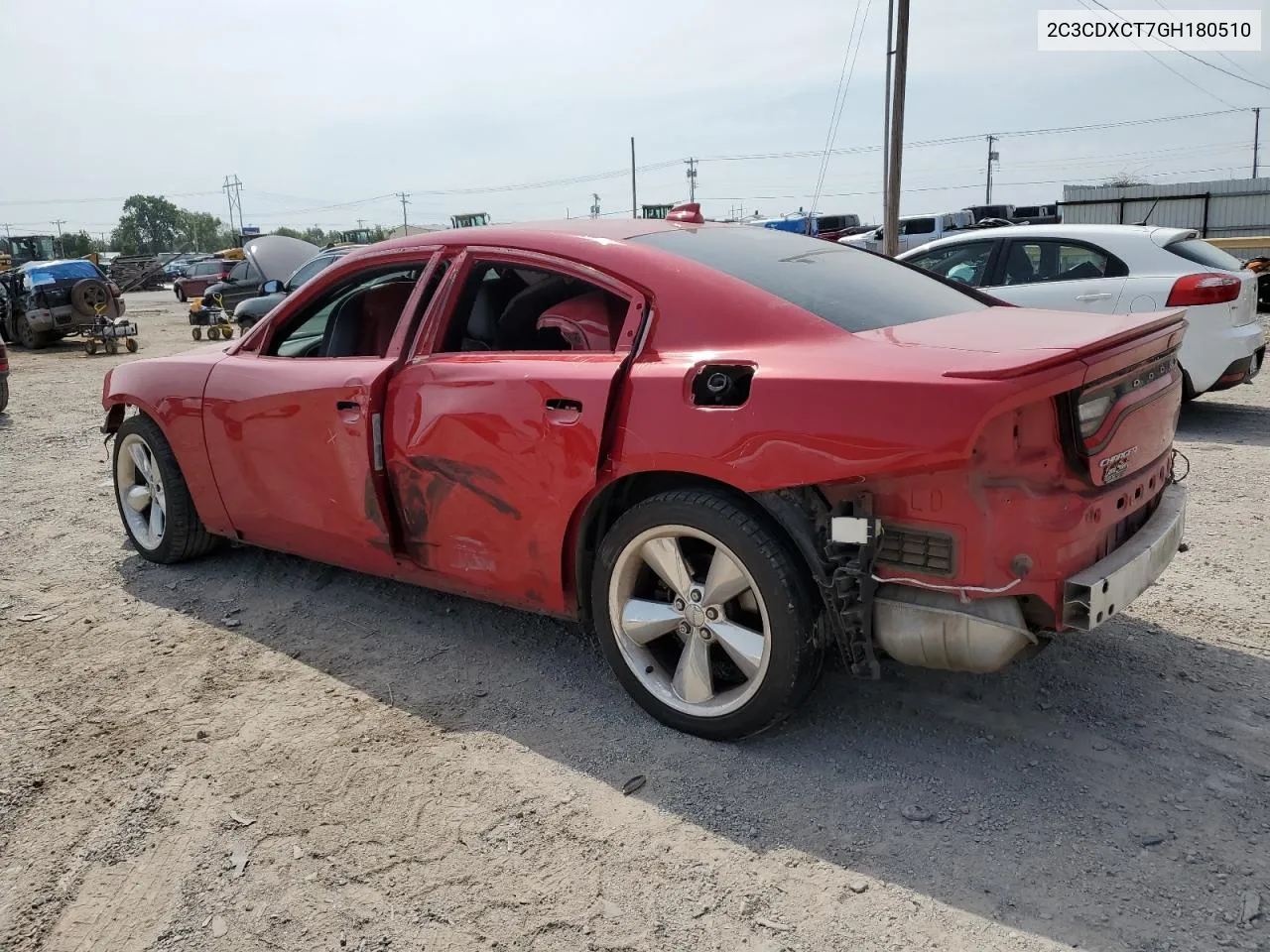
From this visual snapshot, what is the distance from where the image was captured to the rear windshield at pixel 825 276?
10.2 ft

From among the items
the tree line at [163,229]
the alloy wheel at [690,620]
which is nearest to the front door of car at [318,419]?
the alloy wheel at [690,620]

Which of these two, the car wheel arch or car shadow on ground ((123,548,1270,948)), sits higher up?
the car wheel arch

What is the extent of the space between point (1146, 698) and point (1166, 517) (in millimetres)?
616

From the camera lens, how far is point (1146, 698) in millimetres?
3229

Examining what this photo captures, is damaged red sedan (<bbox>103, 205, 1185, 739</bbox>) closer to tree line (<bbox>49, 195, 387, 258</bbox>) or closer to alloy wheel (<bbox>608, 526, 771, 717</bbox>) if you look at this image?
alloy wheel (<bbox>608, 526, 771, 717</bbox>)

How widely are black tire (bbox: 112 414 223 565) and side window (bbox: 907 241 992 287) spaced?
224 inches

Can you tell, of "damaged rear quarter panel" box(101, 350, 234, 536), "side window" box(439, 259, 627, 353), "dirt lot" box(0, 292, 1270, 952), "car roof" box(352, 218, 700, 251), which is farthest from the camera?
"damaged rear quarter panel" box(101, 350, 234, 536)

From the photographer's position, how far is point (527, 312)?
361 centimetres

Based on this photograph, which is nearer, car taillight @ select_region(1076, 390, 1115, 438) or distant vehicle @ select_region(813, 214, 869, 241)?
car taillight @ select_region(1076, 390, 1115, 438)

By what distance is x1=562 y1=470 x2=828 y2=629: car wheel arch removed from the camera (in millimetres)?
2760

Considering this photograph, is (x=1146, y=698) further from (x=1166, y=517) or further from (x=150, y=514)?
(x=150, y=514)

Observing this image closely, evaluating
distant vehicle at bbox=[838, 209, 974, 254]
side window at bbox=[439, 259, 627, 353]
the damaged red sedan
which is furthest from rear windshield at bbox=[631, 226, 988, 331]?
distant vehicle at bbox=[838, 209, 974, 254]

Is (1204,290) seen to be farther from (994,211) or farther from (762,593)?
(994,211)

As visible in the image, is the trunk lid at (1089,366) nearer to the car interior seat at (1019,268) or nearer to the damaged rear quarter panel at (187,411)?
the damaged rear quarter panel at (187,411)
